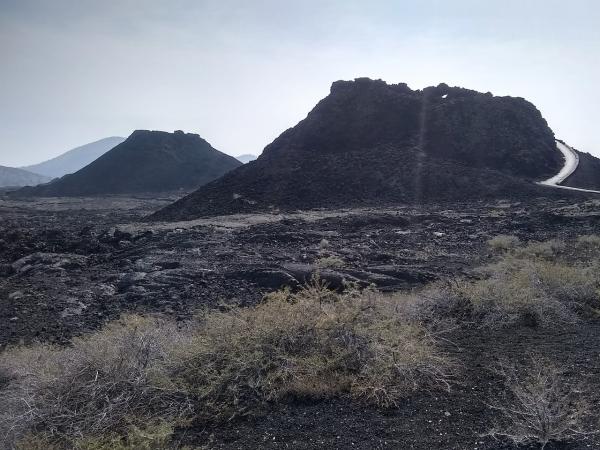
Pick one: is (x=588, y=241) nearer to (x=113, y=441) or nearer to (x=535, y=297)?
(x=535, y=297)

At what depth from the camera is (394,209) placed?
2247 centimetres

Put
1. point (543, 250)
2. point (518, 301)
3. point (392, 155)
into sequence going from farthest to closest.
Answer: point (392, 155)
point (543, 250)
point (518, 301)

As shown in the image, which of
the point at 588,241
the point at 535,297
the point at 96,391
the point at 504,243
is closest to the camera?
the point at 96,391

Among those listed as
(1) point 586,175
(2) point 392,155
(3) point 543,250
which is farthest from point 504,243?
(1) point 586,175

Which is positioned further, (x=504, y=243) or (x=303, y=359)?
(x=504, y=243)

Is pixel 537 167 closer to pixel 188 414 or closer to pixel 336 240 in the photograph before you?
pixel 336 240

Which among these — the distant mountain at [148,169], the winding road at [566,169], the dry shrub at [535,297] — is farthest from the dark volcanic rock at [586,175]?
the distant mountain at [148,169]

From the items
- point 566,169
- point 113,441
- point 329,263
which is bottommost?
point 113,441

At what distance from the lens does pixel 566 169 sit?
30250 millimetres

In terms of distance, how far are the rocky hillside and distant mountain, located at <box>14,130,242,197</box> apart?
26417 mm

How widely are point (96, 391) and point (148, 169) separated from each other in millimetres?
56440

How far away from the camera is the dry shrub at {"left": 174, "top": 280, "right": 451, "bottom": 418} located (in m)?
4.77

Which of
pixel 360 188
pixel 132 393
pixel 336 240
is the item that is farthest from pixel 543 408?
pixel 360 188

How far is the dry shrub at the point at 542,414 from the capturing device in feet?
12.3
